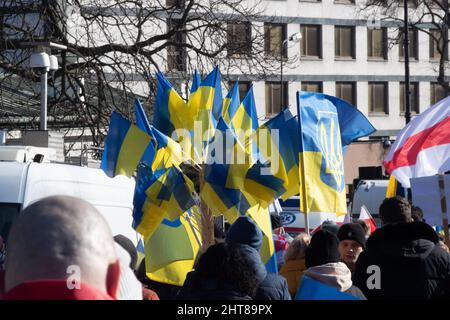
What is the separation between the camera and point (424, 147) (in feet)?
33.0

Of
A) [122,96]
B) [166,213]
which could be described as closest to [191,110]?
[166,213]

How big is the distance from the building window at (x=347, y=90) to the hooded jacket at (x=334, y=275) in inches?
1775

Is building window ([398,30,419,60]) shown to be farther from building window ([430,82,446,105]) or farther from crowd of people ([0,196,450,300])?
crowd of people ([0,196,450,300])

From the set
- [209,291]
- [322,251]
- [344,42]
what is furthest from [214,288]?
[344,42]

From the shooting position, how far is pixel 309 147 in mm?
8852

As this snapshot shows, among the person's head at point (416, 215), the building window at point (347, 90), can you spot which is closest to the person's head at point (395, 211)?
the person's head at point (416, 215)

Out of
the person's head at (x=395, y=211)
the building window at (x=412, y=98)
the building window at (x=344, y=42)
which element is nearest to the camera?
the person's head at (x=395, y=211)

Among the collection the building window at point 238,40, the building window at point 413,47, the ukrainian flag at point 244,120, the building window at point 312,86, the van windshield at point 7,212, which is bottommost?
the van windshield at point 7,212

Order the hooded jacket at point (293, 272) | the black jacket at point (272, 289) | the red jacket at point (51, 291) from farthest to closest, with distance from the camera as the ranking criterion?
the hooded jacket at point (293, 272) → the black jacket at point (272, 289) → the red jacket at point (51, 291)

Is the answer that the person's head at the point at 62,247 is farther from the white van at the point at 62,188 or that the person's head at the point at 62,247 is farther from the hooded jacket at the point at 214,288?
the white van at the point at 62,188

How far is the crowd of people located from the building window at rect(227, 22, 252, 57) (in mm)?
8594

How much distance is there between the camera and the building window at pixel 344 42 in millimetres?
50156

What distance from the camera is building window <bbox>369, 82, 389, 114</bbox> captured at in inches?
2012
